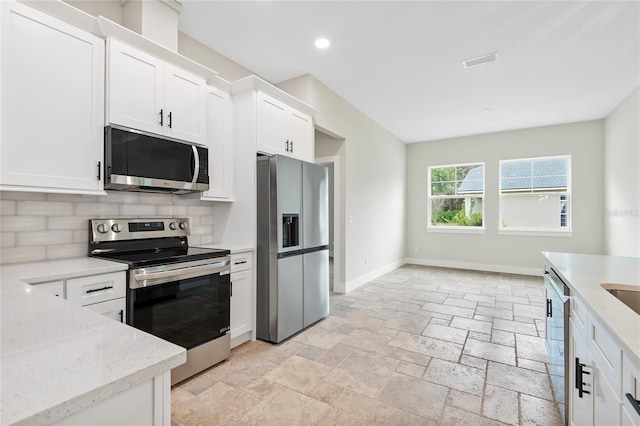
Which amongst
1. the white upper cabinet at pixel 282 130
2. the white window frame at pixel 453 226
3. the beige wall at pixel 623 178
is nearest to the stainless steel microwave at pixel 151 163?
the white upper cabinet at pixel 282 130

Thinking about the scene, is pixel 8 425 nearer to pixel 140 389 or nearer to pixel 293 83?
pixel 140 389

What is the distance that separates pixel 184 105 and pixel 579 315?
2.96 metres

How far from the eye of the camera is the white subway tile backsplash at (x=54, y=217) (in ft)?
6.17

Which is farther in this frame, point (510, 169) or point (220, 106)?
point (510, 169)

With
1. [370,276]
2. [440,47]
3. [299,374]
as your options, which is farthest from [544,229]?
[299,374]

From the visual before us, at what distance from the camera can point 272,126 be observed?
318cm

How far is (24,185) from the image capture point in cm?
174

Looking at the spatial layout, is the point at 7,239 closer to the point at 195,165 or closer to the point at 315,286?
the point at 195,165

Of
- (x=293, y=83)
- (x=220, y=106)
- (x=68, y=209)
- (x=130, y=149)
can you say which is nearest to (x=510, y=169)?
(x=293, y=83)

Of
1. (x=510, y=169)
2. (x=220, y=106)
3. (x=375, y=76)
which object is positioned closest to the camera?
(x=220, y=106)

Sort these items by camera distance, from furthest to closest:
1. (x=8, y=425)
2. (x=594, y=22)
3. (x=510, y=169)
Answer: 1. (x=510, y=169)
2. (x=594, y=22)
3. (x=8, y=425)

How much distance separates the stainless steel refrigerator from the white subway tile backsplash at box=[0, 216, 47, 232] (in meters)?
1.56

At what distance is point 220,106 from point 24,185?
165 cm

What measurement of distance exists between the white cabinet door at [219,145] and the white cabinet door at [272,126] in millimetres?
313
